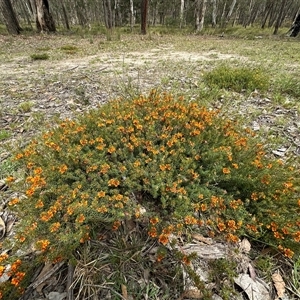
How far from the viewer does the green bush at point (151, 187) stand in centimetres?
148

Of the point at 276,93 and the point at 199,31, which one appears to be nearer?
the point at 276,93

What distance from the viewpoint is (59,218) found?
1.50 meters

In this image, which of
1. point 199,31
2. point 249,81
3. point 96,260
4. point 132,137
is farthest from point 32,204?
point 199,31

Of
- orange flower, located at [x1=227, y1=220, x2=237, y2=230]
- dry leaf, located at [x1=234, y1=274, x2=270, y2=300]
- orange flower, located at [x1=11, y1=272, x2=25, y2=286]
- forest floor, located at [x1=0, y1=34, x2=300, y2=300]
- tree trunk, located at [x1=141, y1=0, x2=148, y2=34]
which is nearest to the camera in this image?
orange flower, located at [x1=11, y1=272, x2=25, y2=286]

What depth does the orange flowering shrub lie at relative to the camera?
1.48 m

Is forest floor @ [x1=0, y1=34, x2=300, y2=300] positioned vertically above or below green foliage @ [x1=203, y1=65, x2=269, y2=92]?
below

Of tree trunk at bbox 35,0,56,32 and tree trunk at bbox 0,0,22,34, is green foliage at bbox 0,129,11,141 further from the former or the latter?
tree trunk at bbox 35,0,56,32

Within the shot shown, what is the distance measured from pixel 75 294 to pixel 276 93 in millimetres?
5012

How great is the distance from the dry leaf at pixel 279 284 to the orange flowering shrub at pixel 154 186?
19 cm

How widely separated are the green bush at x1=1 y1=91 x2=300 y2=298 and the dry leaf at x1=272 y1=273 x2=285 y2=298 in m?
0.20

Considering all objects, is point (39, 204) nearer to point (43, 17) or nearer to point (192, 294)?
point (192, 294)

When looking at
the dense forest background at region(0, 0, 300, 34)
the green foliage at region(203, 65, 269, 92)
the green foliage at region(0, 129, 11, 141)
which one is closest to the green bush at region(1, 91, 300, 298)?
the green foliage at region(0, 129, 11, 141)

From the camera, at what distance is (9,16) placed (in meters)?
14.7

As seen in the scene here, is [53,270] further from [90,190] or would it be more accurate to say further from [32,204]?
[90,190]
